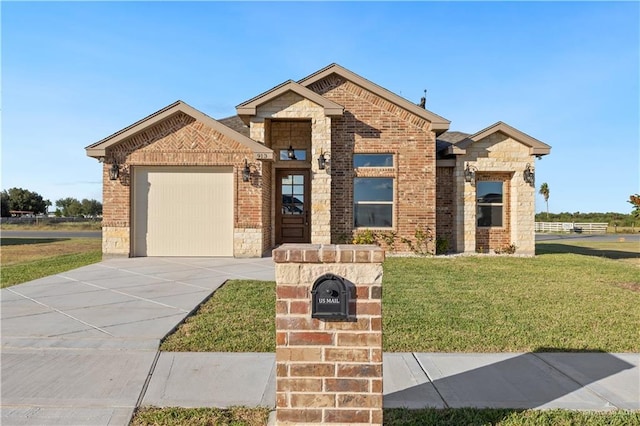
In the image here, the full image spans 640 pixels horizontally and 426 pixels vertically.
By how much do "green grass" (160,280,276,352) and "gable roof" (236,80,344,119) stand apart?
22.3ft

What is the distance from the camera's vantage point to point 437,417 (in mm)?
2951

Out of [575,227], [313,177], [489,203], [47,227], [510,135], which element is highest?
[510,135]

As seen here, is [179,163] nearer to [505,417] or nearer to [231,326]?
[231,326]

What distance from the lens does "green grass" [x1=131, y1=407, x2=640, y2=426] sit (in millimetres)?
2885

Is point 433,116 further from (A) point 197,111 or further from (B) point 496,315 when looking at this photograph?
(B) point 496,315

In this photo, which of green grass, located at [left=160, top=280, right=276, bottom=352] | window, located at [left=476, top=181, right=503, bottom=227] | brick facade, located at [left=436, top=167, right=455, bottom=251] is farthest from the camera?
window, located at [left=476, top=181, right=503, bottom=227]

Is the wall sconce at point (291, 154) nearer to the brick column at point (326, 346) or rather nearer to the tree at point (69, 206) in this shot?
the brick column at point (326, 346)

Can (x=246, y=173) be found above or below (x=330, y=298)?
above

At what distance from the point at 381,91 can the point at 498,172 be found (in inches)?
194

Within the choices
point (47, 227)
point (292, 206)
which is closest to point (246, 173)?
point (292, 206)

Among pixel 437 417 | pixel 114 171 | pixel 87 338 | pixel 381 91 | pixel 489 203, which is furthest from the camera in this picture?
pixel 489 203

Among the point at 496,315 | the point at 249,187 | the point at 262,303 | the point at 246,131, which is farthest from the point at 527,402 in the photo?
the point at 246,131

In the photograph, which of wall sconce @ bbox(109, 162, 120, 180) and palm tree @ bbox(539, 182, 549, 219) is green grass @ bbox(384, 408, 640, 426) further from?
palm tree @ bbox(539, 182, 549, 219)

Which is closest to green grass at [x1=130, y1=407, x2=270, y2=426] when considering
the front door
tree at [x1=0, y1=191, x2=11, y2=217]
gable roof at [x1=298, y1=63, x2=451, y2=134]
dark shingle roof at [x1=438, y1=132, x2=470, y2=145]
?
the front door
